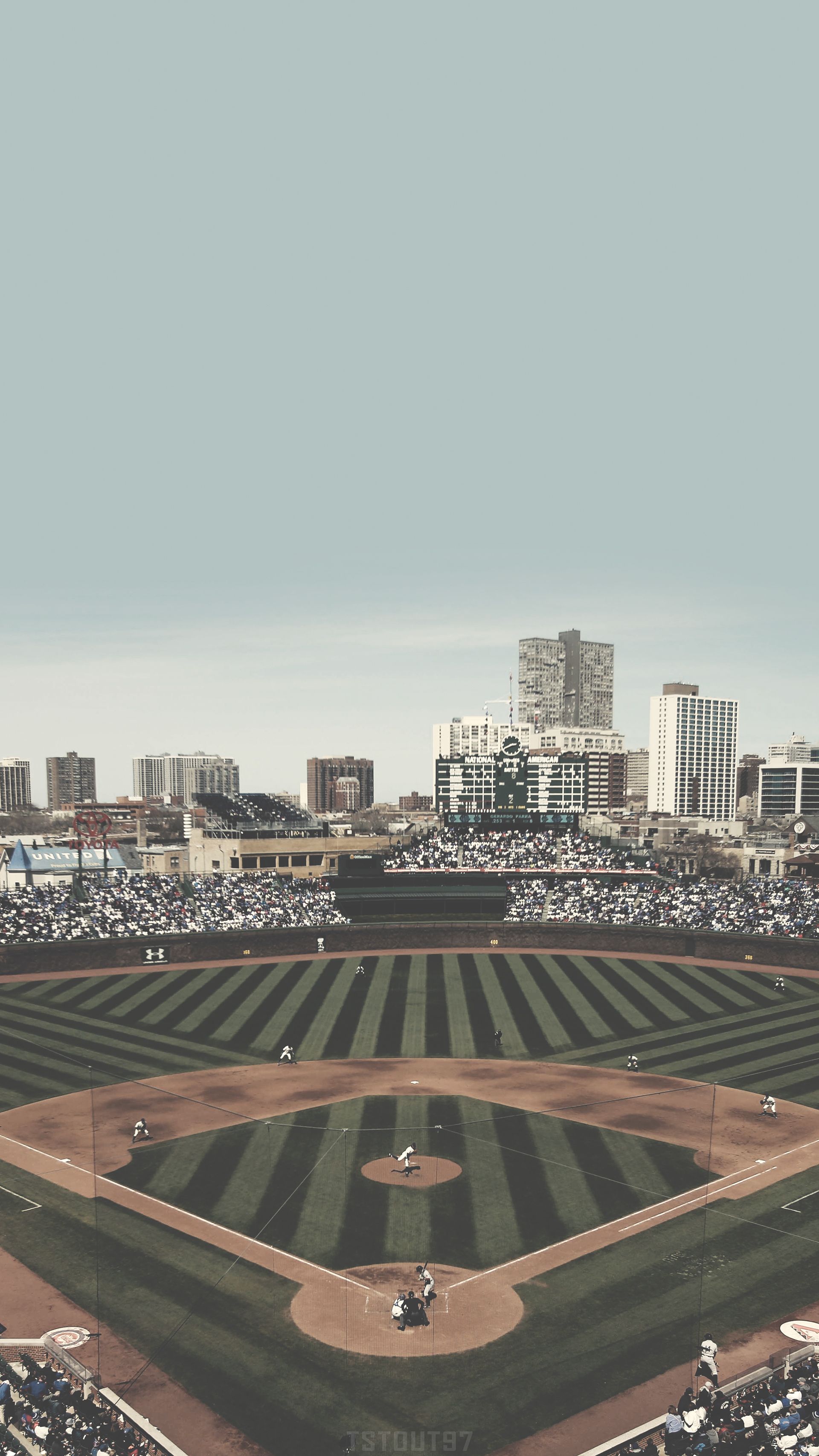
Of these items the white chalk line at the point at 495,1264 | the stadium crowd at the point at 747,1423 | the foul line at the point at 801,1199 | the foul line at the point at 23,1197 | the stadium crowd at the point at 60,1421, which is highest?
the stadium crowd at the point at 747,1423

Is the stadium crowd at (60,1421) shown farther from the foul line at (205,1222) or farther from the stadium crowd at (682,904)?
the stadium crowd at (682,904)

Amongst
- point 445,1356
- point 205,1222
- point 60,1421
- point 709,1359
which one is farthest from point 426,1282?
point 60,1421

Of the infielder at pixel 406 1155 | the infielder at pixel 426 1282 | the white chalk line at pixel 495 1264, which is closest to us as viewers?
the infielder at pixel 426 1282

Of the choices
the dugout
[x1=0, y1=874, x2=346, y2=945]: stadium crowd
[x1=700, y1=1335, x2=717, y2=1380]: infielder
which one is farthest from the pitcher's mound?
the dugout

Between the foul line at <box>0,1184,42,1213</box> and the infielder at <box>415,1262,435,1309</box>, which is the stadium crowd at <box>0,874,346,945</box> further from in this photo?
the infielder at <box>415,1262,435,1309</box>

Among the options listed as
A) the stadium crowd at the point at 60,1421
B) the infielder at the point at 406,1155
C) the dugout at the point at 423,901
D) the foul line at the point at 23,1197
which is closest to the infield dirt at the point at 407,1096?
the foul line at the point at 23,1197

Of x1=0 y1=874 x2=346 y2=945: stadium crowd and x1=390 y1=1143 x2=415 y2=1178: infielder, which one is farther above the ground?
x1=390 y1=1143 x2=415 y2=1178: infielder

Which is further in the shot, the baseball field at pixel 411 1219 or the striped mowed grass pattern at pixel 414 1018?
the striped mowed grass pattern at pixel 414 1018
